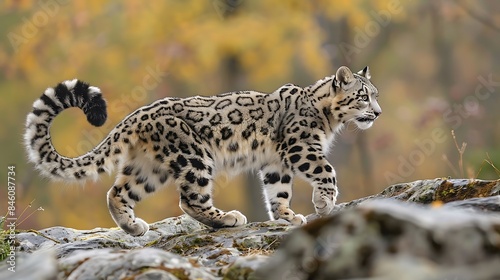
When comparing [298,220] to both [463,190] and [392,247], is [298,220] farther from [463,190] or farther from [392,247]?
[392,247]

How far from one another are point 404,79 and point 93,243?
64.7 ft

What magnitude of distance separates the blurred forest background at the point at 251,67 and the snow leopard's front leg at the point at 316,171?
5888 mm

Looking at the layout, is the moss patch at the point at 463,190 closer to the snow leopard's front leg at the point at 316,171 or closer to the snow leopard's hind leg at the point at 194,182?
the snow leopard's front leg at the point at 316,171

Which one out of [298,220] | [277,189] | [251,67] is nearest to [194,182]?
[298,220]

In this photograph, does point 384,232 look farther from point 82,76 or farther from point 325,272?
point 82,76

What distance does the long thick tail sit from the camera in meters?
7.84

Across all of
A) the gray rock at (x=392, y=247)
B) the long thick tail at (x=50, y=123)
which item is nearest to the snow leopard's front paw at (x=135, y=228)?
the long thick tail at (x=50, y=123)

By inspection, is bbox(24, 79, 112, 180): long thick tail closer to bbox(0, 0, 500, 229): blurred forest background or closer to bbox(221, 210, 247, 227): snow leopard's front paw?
bbox(221, 210, 247, 227): snow leopard's front paw

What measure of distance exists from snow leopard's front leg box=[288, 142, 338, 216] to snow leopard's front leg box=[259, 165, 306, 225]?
0.94ft

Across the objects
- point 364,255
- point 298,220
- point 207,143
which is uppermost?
point 207,143

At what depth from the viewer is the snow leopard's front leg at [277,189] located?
8.64 m

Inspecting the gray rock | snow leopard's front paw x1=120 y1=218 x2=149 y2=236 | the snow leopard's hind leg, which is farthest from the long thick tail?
the gray rock

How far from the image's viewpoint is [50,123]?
799 centimetres

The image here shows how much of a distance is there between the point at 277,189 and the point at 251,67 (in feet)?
31.2
